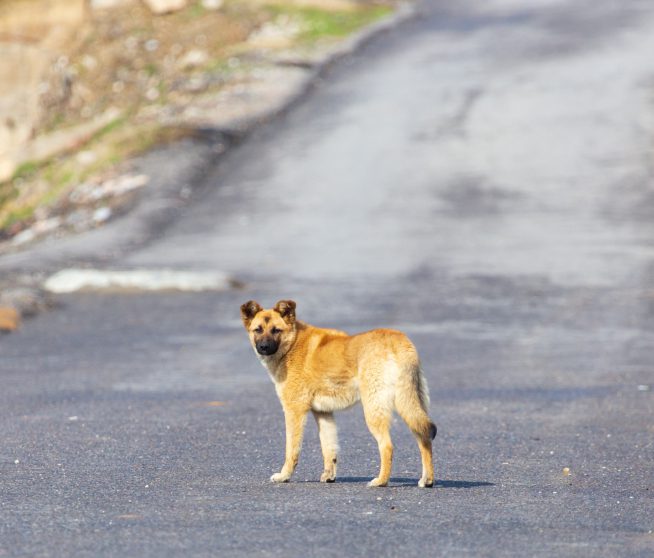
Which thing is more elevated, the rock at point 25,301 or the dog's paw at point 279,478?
the dog's paw at point 279,478

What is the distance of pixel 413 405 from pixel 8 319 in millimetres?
10171

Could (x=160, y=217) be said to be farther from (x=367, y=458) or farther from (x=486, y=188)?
(x=367, y=458)

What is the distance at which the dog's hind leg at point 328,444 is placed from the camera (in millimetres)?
8820

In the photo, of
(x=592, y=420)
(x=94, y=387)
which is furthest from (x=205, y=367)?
(x=592, y=420)

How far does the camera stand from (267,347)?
29.0 ft

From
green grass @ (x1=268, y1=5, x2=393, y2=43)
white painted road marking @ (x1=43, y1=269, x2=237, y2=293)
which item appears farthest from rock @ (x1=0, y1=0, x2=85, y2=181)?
white painted road marking @ (x1=43, y1=269, x2=237, y2=293)

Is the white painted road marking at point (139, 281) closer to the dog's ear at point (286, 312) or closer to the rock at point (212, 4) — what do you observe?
the dog's ear at point (286, 312)

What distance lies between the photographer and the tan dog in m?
8.40

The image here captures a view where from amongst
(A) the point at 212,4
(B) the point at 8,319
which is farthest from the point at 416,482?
(A) the point at 212,4

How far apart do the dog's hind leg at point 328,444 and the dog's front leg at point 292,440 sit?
14 cm

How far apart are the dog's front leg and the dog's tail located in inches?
30.6

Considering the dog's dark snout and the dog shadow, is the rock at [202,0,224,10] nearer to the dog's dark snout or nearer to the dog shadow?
the dog's dark snout

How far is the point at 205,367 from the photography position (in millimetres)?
14781

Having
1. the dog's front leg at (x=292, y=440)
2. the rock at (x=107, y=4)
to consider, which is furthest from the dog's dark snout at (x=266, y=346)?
the rock at (x=107, y=4)
